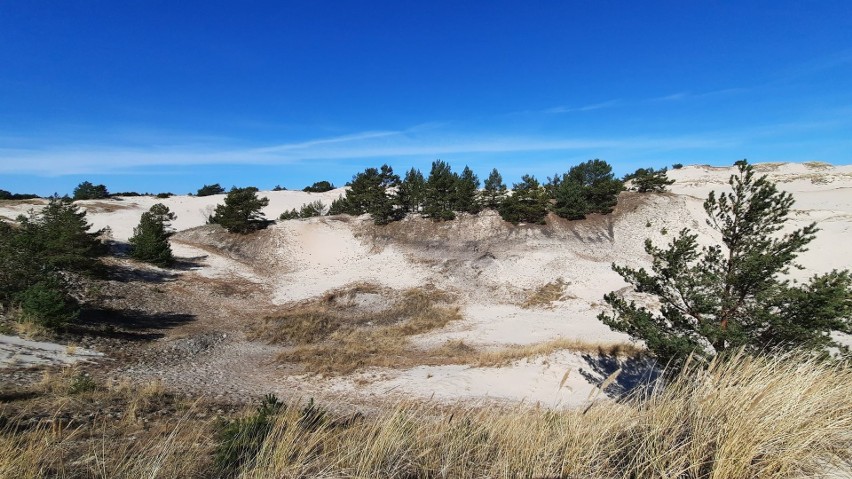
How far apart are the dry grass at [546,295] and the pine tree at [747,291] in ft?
51.1

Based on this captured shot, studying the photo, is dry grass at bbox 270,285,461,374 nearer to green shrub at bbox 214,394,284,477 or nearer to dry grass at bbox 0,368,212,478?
dry grass at bbox 0,368,212,478

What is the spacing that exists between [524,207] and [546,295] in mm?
11116

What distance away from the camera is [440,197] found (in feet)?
128

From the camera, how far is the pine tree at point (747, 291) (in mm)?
8109

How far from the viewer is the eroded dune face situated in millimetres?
20469

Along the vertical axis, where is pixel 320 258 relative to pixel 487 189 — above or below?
below

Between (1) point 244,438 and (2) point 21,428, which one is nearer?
(1) point 244,438

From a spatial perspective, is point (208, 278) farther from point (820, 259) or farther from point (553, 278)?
point (820, 259)

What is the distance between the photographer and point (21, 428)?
640 centimetres

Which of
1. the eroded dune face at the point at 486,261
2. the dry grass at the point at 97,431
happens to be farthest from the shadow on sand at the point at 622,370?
the dry grass at the point at 97,431

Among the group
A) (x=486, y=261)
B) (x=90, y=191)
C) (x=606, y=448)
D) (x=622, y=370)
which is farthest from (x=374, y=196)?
(x=90, y=191)

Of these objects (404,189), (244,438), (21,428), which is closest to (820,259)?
(404,189)

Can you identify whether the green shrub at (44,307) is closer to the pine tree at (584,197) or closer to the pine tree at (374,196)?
the pine tree at (374,196)

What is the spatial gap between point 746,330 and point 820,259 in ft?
99.4
